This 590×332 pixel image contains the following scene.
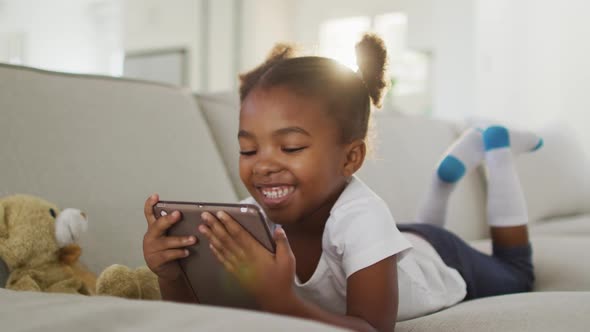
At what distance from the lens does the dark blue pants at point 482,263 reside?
4.34 ft

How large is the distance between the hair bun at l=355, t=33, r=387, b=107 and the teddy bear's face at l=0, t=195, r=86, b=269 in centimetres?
50

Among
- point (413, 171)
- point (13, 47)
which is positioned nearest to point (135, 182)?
point (413, 171)

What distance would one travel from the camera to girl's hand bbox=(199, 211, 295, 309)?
0.74 m

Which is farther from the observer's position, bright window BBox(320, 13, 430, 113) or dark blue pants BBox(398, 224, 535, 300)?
bright window BBox(320, 13, 430, 113)

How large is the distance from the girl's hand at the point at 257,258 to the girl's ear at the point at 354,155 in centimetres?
25

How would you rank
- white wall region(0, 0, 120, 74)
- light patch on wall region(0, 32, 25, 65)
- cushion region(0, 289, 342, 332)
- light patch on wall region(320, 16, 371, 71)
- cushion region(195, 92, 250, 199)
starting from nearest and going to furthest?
cushion region(0, 289, 342, 332), cushion region(195, 92, 250, 199), light patch on wall region(320, 16, 371, 71), white wall region(0, 0, 120, 74), light patch on wall region(0, 32, 25, 65)

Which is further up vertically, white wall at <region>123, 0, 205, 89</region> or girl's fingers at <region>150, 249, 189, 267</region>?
white wall at <region>123, 0, 205, 89</region>

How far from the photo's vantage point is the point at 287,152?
88 cm

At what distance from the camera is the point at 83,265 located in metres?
1.06

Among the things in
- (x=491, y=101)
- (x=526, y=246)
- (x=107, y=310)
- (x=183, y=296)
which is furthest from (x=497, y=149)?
(x=491, y=101)

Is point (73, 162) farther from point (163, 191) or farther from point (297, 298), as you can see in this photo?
point (297, 298)

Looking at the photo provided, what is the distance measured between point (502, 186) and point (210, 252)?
40.0 inches

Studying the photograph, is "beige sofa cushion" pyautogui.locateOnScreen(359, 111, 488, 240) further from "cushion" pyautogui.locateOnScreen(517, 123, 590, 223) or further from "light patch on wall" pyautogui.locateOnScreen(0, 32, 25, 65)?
"light patch on wall" pyautogui.locateOnScreen(0, 32, 25, 65)

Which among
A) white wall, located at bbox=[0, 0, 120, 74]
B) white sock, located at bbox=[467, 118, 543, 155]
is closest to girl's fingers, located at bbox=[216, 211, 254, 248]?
white sock, located at bbox=[467, 118, 543, 155]
